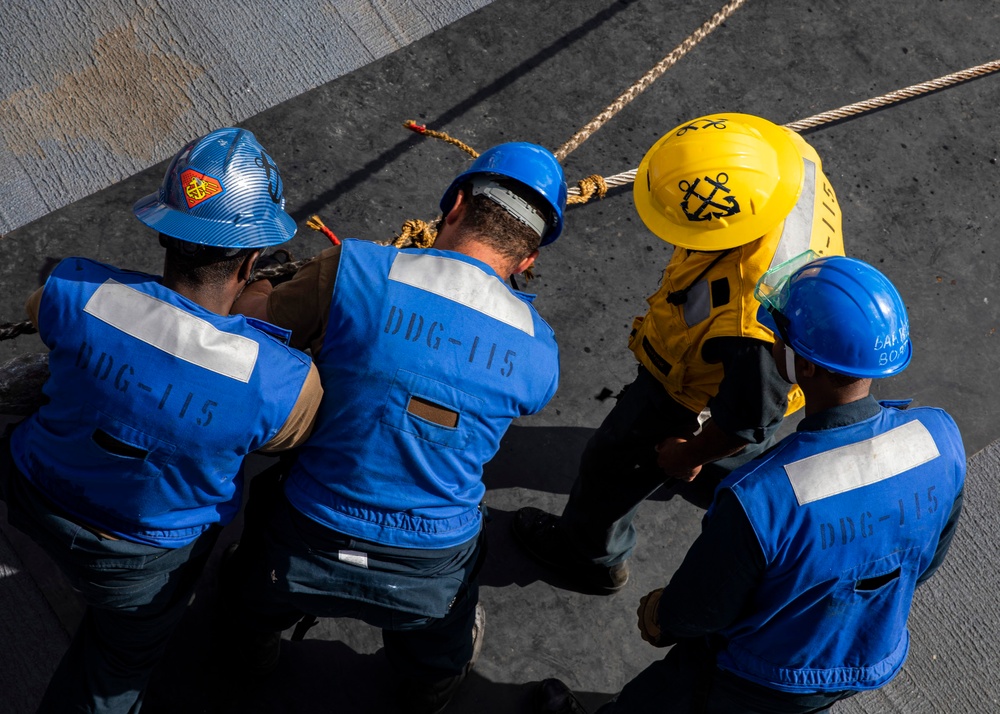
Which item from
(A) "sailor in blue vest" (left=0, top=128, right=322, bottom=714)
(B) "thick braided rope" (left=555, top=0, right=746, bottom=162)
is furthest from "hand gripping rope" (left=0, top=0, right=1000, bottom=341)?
(A) "sailor in blue vest" (left=0, top=128, right=322, bottom=714)

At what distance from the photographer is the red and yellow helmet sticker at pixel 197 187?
223 centimetres

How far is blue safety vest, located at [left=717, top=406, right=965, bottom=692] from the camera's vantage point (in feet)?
6.77

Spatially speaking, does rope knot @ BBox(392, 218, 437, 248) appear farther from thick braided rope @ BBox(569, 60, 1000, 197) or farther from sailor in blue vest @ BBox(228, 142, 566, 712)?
thick braided rope @ BBox(569, 60, 1000, 197)

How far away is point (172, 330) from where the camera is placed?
2072mm

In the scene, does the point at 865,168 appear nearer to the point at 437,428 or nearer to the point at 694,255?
the point at 694,255

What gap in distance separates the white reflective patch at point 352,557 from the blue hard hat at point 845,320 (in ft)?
4.17

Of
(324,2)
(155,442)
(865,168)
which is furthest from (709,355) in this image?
(324,2)

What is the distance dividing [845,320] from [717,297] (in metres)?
0.50

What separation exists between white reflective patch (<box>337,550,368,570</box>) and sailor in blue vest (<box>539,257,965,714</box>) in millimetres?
840

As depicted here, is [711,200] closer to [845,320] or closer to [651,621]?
[845,320]

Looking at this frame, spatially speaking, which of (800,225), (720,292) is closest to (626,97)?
(800,225)

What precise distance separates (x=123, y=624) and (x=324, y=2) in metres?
3.61

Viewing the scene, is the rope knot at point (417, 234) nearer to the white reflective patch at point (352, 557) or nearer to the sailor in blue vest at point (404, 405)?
the sailor in blue vest at point (404, 405)

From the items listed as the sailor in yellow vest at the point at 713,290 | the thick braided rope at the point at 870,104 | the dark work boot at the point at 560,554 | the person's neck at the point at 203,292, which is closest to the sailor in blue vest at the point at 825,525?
the sailor in yellow vest at the point at 713,290
